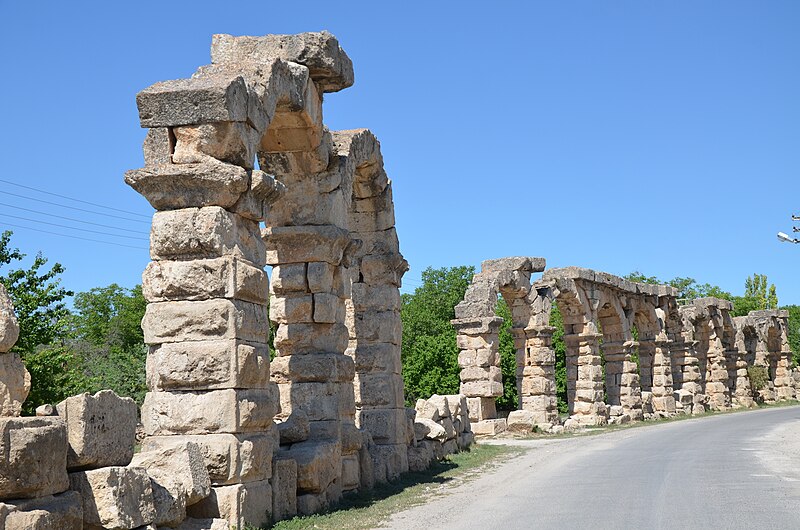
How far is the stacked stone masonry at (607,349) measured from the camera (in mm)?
23391

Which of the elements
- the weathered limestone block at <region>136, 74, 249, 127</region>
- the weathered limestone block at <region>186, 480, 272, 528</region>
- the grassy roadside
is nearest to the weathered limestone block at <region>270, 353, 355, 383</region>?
the grassy roadside

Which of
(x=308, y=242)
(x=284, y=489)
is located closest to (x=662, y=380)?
(x=308, y=242)

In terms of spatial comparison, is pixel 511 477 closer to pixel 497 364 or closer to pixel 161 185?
pixel 161 185

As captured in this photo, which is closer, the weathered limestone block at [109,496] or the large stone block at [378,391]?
the weathered limestone block at [109,496]

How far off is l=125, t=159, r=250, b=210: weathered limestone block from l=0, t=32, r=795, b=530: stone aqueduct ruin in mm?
14

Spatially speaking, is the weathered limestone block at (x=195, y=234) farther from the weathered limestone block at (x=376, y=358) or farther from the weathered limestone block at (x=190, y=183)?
the weathered limestone block at (x=376, y=358)

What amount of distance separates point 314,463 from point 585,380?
755 inches

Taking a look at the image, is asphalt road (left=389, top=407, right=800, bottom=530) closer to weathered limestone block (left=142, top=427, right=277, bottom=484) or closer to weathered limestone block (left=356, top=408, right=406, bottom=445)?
weathered limestone block (left=356, top=408, right=406, bottom=445)

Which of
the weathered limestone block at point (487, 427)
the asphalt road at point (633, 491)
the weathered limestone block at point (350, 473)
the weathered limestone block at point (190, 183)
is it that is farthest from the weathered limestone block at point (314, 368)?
the weathered limestone block at point (487, 427)

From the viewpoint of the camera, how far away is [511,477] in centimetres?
1351

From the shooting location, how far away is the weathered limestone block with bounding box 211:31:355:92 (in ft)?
35.9

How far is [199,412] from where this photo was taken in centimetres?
845

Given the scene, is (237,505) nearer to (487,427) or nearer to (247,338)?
(247,338)

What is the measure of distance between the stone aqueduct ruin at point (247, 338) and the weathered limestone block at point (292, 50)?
24mm
